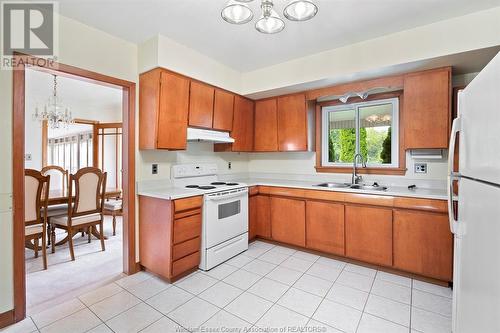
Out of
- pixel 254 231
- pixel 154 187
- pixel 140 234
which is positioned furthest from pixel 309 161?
pixel 140 234

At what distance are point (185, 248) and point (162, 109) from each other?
1476 millimetres

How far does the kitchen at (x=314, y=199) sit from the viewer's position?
1.74 metres

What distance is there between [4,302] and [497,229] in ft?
9.70

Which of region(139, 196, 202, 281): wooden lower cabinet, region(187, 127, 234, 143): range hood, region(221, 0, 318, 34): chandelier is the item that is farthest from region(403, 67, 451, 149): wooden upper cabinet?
region(139, 196, 202, 281): wooden lower cabinet

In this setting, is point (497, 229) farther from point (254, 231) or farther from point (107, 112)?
point (107, 112)

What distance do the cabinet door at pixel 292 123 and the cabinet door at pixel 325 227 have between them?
909 mm

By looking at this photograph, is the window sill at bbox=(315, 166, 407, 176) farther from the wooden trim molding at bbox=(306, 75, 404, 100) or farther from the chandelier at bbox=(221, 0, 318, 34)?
the chandelier at bbox=(221, 0, 318, 34)

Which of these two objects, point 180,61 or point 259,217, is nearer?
point 180,61

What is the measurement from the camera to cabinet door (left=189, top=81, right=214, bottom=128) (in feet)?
9.41

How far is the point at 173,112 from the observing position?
264 centimetres

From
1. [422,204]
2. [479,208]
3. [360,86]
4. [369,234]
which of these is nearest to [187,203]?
[369,234]

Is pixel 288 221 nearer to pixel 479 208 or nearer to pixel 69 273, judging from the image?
pixel 479 208

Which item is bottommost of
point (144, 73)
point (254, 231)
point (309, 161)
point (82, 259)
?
point (82, 259)

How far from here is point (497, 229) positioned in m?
0.84
